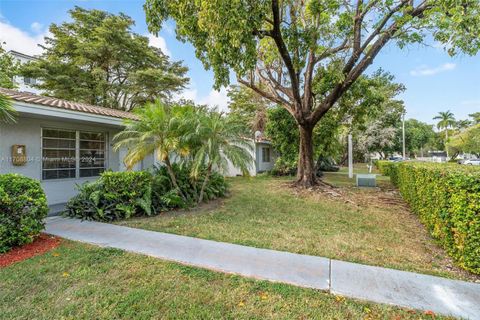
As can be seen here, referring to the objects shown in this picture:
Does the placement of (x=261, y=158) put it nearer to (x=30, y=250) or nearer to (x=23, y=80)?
(x=30, y=250)

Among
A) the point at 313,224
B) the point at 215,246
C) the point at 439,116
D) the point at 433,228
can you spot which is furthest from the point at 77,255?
the point at 439,116

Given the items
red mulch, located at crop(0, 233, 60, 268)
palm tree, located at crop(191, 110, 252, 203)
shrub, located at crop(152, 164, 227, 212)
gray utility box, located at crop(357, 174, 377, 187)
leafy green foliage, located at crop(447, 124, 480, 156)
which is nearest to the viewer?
red mulch, located at crop(0, 233, 60, 268)

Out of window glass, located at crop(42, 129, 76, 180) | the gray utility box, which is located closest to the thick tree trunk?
the gray utility box

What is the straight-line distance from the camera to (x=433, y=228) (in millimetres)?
4973

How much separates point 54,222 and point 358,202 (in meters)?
9.23

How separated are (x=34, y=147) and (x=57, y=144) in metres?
0.64

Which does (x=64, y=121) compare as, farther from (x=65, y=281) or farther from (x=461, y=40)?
(x=461, y=40)

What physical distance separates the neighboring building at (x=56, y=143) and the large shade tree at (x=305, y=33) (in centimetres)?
336

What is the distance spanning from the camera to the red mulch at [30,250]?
12.7 ft

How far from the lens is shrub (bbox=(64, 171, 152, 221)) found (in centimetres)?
601

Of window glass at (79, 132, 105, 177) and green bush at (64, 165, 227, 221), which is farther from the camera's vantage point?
window glass at (79, 132, 105, 177)

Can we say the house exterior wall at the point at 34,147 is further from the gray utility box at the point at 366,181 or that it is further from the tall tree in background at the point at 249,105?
the tall tree in background at the point at 249,105

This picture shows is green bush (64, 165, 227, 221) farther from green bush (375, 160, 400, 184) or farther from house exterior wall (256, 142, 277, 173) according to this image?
house exterior wall (256, 142, 277, 173)

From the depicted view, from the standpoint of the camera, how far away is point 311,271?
348 cm
